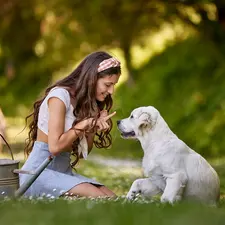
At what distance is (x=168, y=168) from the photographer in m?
7.19

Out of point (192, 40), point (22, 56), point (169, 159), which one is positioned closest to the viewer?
point (169, 159)

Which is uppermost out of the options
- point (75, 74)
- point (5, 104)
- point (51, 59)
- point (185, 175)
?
point (75, 74)

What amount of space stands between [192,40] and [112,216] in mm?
18693

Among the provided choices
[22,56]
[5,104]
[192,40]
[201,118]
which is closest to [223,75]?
[201,118]

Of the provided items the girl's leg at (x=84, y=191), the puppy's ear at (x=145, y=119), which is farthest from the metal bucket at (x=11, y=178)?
the puppy's ear at (x=145, y=119)

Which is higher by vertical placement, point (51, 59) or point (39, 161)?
point (39, 161)

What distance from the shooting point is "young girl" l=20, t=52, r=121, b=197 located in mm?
7191

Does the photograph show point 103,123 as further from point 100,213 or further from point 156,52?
point 156,52

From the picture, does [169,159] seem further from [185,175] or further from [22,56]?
[22,56]

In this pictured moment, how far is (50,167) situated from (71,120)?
552 mm

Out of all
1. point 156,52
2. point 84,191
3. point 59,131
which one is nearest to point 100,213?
point 59,131

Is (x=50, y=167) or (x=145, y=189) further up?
(x=50, y=167)

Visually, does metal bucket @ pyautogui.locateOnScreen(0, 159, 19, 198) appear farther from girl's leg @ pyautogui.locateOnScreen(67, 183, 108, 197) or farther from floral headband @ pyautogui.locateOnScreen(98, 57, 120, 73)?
floral headband @ pyautogui.locateOnScreen(98, 57, 120, 73)

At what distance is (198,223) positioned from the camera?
4.78 meters
